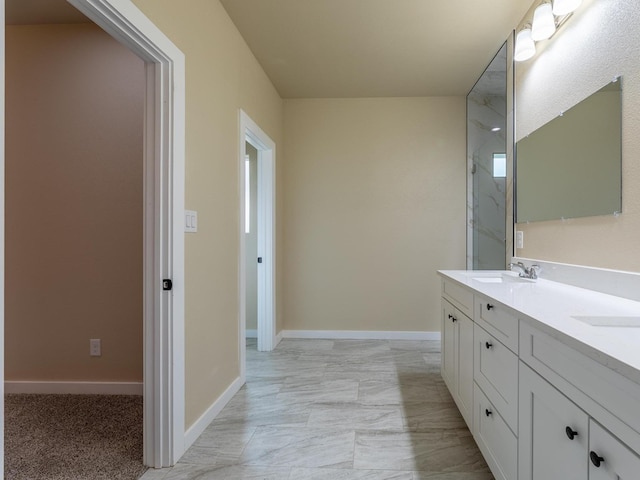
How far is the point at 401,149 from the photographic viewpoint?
3.99 metres

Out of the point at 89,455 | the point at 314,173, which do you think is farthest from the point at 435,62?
the point at 89,455

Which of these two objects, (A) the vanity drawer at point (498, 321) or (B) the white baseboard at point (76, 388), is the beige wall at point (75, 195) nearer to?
(B) the white baseboard at point (76, 388)

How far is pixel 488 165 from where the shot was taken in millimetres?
3439

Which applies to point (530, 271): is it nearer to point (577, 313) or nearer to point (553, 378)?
point (577, 313)

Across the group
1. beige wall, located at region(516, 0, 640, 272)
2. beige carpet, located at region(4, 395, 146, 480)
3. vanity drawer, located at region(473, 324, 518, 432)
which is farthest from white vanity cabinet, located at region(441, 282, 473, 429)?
beige carpet, located at region(4, 395, 146, 480)

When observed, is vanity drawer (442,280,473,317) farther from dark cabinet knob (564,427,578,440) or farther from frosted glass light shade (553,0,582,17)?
frosted glass light shade (553,0,582,17)

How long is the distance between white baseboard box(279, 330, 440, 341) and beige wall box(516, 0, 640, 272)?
1.80 meters

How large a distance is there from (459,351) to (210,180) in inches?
69.6

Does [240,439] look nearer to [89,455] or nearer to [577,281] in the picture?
[89,455]

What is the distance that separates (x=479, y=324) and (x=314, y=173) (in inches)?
106

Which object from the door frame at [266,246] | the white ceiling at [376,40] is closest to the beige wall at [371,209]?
the white ceiling at [376,40]

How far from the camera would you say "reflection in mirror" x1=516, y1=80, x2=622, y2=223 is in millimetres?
1632

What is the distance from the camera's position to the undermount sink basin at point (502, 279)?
220cm

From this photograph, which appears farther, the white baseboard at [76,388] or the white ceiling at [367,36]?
the white baseboard at [76,388]
